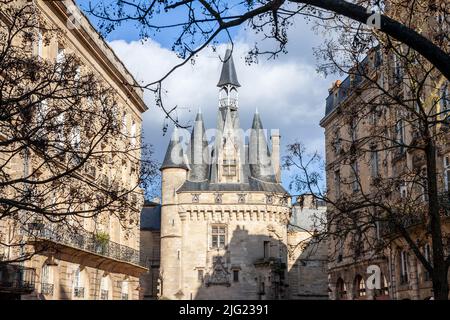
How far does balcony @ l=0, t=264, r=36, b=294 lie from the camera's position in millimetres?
20519

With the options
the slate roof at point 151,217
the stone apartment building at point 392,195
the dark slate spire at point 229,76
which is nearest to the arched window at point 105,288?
the stone apartment building at point 392,195

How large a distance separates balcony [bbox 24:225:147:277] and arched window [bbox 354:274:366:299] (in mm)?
12046

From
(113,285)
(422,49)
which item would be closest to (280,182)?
(113,285)

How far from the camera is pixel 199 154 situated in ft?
201

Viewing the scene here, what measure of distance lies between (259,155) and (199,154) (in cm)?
602

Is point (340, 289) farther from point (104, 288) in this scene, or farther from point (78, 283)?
point (78, 283)

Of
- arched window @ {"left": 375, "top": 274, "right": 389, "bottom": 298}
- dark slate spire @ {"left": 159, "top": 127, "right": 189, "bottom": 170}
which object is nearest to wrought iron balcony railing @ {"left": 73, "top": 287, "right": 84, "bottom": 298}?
arched window @ {"left": 375, "top": 274, "right": 389, "bottom": 298}

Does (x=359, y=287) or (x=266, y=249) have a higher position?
(x=266, y=249)

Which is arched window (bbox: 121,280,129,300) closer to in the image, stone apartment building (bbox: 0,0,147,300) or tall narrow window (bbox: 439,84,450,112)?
stone apartment building (bbox: 0,0,147,300)

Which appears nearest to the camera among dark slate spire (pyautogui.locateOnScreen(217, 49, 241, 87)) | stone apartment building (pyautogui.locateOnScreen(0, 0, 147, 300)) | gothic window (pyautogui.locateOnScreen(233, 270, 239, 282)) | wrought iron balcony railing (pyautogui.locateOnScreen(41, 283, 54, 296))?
stone apartment building (pyautogui.locateOnScreen(0, 0, 147, 300))

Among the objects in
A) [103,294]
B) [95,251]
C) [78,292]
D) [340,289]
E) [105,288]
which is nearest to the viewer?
[78,292]

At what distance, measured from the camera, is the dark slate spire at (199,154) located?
196ft

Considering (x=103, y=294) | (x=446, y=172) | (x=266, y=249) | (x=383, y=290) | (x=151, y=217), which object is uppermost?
(x=151, y=217)

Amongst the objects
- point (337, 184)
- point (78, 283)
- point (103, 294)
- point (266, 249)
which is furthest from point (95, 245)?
point (266, 249)
